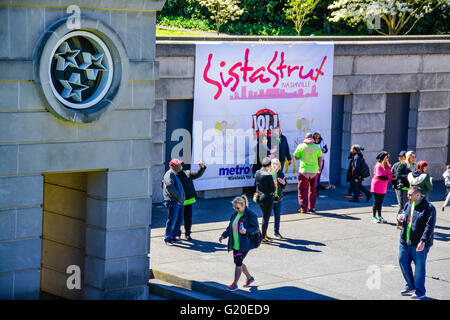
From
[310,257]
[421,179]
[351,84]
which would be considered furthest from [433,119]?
[310,257]

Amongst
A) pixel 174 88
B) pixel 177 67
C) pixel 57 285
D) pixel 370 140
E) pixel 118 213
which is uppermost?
pixel 177 67

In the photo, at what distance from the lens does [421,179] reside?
15.7 metres

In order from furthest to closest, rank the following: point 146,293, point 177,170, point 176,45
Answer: point 176,45
point 177,170
point 146,293

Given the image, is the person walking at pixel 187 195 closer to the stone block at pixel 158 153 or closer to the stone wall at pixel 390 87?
the stone block at pixel 158 153

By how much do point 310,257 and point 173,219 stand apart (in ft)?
8.50

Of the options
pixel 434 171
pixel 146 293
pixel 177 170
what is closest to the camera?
pixel 146 293

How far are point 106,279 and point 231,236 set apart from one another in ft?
6.42

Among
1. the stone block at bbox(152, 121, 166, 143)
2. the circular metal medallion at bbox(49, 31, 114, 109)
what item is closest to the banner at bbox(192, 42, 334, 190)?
the stone block at bbox(152, 121, 166, 143)

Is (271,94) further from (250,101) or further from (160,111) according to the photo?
(160,111)

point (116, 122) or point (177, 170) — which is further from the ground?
point (116, 122)

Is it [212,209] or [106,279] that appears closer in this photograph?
[106,279]

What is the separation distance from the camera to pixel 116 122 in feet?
39.2
